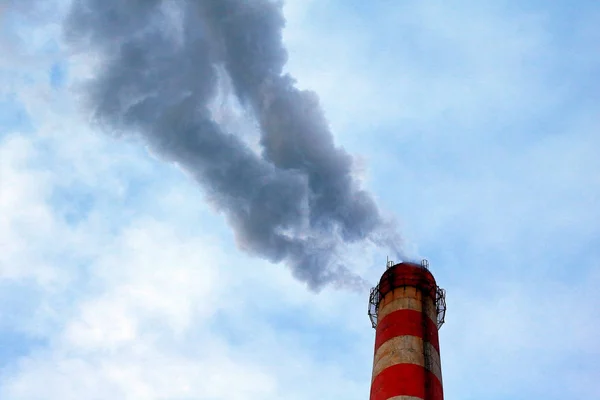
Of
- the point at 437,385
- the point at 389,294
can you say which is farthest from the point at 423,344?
the point at 389,294

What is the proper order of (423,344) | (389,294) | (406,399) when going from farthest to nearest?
1. (389,294)
2. (423,344)
3. (406,399)

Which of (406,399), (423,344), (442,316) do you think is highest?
(442,316)

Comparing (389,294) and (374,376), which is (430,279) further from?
(374,376)

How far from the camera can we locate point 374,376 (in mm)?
22078

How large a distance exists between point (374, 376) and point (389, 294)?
3.73 metres

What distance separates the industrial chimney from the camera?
20.8 meters

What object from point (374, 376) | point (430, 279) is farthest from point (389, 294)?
point (374, 376)

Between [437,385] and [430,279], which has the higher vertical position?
[430,279]

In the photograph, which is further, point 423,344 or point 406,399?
point 423,344

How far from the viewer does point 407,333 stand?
22.3m

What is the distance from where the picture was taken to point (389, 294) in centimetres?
2461

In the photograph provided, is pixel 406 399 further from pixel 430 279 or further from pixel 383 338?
pixel 430 279

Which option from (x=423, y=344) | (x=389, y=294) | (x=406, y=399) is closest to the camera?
(x=406, y=399)

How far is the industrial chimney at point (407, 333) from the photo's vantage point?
20.8 metres
